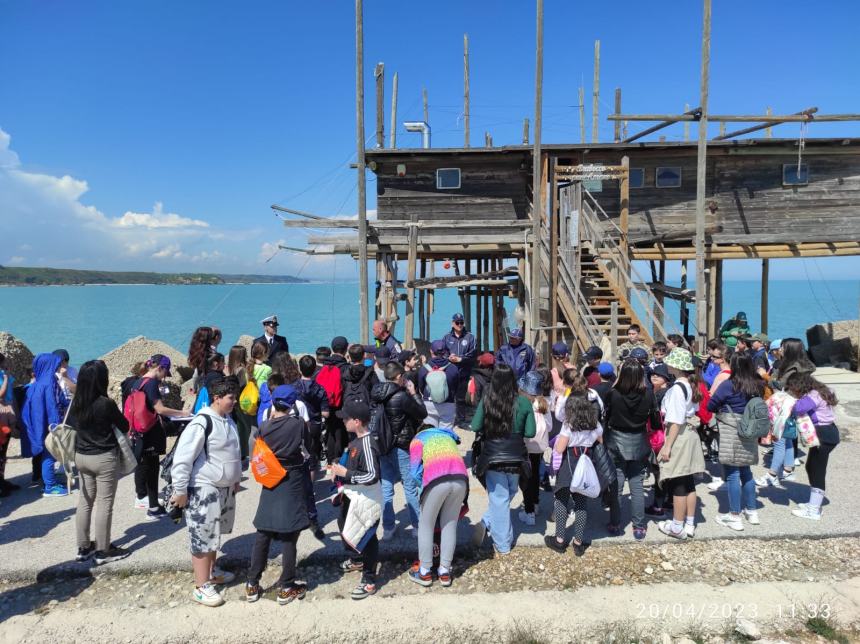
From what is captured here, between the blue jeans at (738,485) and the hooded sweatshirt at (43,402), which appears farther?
the hooded sweatshirt at (43,402)

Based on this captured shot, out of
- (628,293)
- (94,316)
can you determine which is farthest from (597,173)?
(94,316)

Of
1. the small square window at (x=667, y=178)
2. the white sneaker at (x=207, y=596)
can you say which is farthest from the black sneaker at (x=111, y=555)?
the small square window at (x=667, y=178)

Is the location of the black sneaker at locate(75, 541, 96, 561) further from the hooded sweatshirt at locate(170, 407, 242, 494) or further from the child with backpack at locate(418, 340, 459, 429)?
the child with backpack at locate(418, 340, 459, 429)

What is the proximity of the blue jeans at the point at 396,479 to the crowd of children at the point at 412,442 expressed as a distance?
0.9 inches

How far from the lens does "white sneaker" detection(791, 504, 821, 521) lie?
242 inches

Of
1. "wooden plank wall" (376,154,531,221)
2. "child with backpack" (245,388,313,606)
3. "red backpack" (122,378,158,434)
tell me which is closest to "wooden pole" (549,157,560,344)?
"wooden plank wall" (376,154,531,221)

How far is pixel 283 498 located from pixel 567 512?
2.91m

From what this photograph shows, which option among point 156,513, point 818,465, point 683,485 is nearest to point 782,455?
point 818,465

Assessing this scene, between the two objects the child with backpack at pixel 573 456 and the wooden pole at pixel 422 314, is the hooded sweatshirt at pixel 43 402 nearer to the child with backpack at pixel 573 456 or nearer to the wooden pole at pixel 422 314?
the child with backpack at pixel 573 456

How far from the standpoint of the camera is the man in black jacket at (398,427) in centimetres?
535

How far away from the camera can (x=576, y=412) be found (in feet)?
17.4

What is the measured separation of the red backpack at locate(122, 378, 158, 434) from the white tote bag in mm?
4582

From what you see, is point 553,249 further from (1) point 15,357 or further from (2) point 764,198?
(1) point 15,357

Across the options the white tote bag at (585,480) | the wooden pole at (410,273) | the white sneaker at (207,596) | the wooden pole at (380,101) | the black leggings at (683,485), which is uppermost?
the wooden pole at (380,101)
